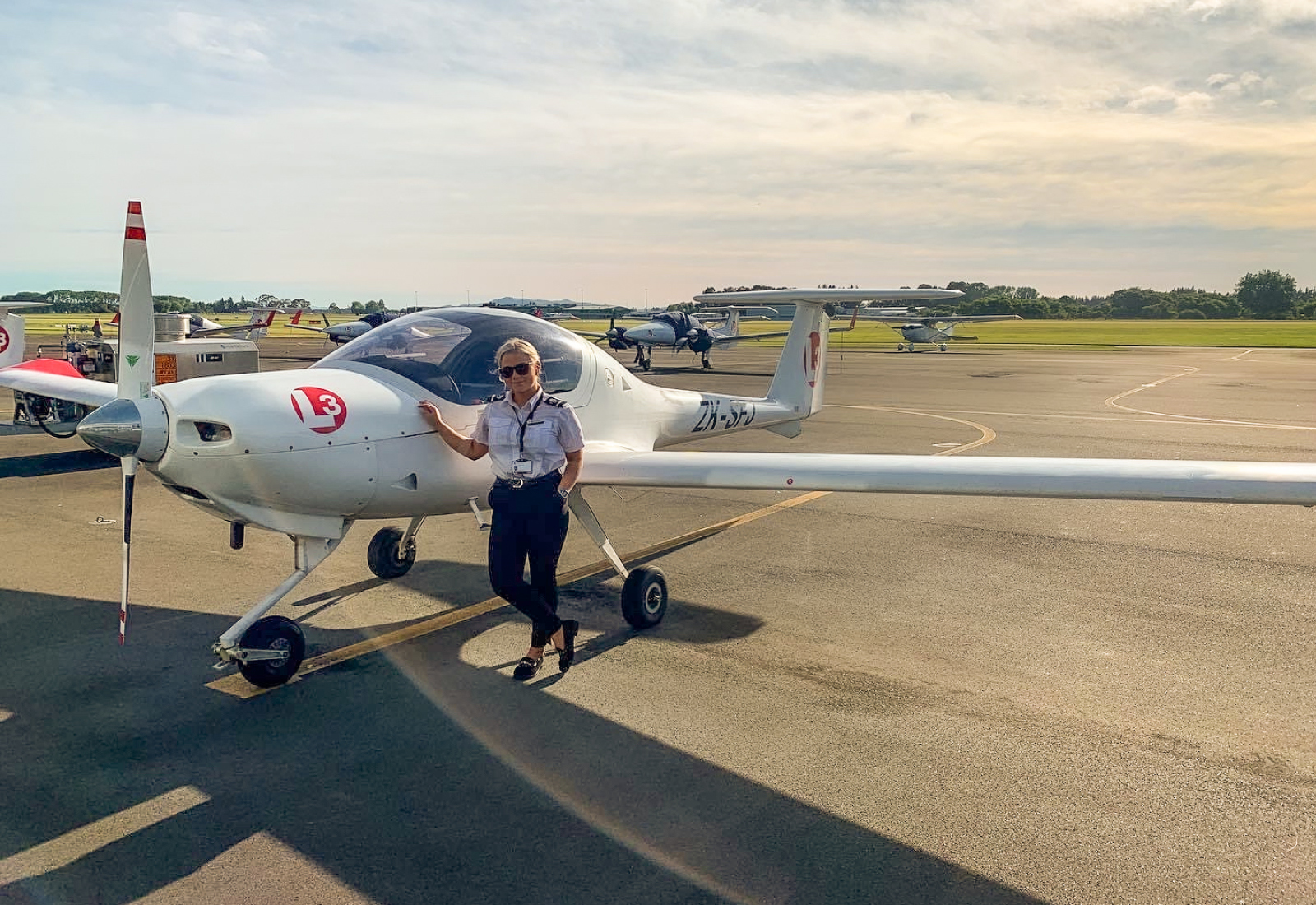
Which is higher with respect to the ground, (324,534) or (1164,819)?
(324,534)

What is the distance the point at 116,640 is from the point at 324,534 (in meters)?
1.88

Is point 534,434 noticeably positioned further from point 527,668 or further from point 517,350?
point 527,668

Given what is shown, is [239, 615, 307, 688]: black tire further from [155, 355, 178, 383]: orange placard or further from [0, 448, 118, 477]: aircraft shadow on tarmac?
[155, 355, 178, 383]: orange placard

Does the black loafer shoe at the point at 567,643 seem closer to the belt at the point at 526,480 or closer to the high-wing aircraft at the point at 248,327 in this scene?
the belt at the point at 526,480

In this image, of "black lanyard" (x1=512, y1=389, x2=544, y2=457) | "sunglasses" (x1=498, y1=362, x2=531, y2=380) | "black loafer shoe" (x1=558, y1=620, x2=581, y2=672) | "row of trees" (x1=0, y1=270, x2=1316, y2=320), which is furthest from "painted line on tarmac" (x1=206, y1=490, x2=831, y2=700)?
"row of trees" (x1=0, y1=270, x2=1316, y2=320)

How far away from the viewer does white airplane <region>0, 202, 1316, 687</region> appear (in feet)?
16.7

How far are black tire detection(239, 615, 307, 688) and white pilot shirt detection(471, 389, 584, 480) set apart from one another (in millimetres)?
1653

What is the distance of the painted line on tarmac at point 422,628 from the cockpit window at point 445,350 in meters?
1.74

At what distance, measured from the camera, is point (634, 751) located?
15.3 feet

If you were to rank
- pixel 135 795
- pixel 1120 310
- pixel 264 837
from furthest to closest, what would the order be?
pixel 1120 310, pixel 135 795, pixel 264 837

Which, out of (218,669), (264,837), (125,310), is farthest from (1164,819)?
(125,310)

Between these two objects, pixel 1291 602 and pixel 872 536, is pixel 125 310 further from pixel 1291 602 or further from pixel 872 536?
pixel 1291 602

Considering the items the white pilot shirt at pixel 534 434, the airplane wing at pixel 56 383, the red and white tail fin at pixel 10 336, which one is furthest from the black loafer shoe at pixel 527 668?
the red and white tail fin at pixel 10 336

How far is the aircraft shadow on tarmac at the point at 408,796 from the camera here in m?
3.55
